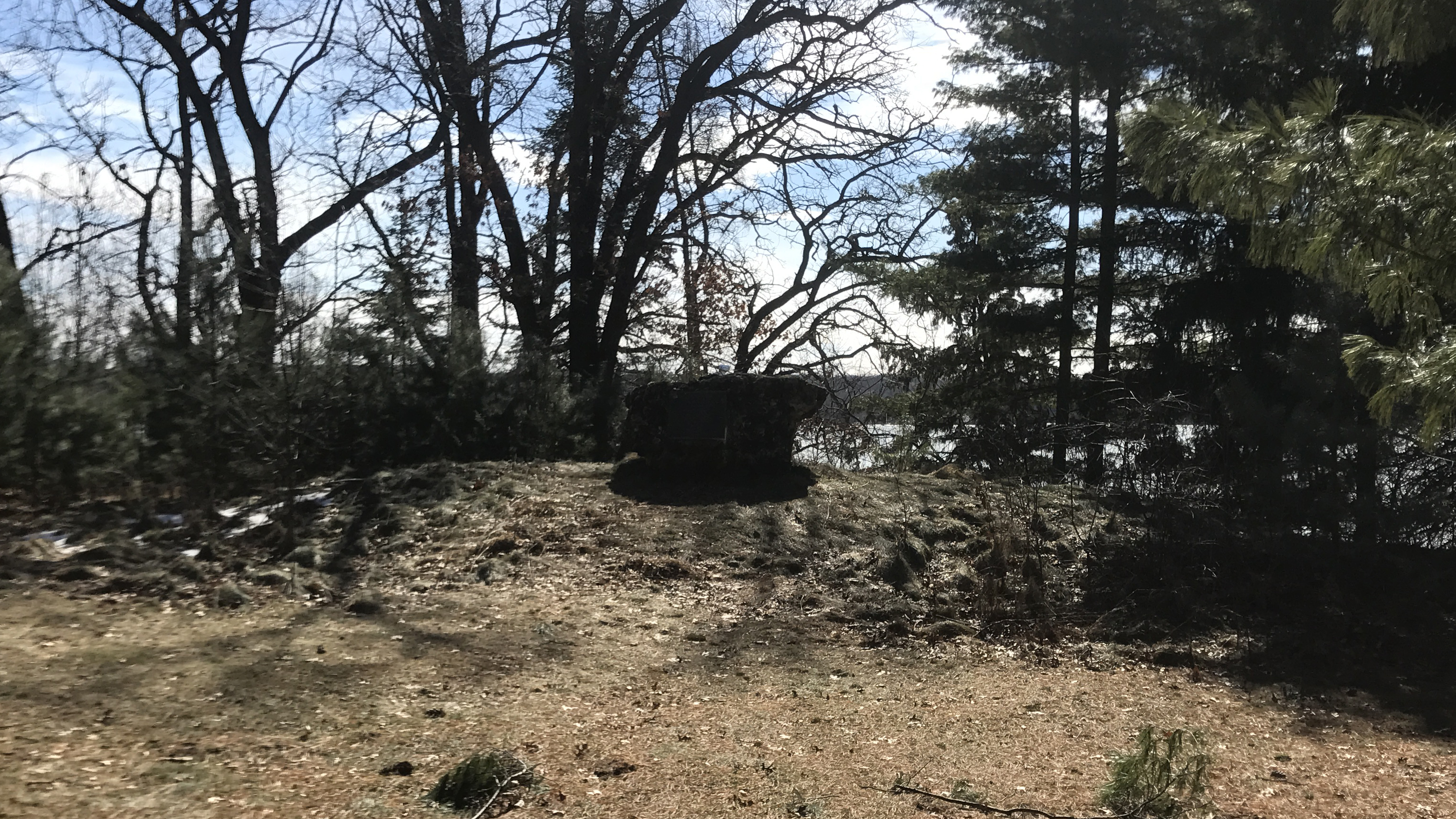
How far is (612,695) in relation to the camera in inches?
229

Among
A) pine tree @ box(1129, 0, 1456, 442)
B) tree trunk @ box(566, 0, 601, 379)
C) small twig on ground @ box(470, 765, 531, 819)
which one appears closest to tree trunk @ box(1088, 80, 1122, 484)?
tree trunk @ box(566, 0, 601, 379)

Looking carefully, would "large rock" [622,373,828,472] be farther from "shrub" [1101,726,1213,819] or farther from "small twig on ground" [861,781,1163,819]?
"shrub" [1101,726,1213,819]

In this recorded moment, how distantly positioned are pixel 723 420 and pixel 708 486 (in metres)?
0.69

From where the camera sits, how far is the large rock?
1063 cm

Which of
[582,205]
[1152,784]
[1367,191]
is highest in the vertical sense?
[582,205]

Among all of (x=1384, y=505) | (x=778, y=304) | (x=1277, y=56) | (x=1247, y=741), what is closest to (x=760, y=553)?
(x=1247, y=741)

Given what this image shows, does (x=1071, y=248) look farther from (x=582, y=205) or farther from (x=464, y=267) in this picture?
(x=464, y=267)

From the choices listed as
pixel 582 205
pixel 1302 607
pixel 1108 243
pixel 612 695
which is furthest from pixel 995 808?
pixel 582 205

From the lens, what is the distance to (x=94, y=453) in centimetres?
891

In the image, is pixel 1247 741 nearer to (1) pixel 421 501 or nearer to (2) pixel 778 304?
(1) pixel 421 501

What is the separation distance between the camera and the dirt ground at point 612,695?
4.20 metres

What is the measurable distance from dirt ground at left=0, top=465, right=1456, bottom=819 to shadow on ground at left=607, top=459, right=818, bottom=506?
0.90 meters

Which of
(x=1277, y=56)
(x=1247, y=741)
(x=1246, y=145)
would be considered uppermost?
(x=1277, y=56)

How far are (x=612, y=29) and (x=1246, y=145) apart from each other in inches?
432
